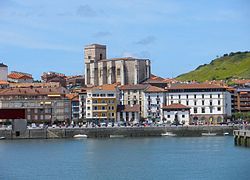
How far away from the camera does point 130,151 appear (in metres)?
77.7

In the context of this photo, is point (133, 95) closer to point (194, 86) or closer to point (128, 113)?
point (128, 113)

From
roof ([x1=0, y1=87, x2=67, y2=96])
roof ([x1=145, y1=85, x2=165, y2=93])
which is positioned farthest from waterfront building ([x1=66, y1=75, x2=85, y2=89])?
roof ([x1=145, y1=85, x2=165, y2=93])

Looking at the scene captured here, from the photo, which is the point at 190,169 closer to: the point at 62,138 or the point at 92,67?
the point at 62,138

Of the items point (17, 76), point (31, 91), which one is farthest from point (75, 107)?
point (17, 76)

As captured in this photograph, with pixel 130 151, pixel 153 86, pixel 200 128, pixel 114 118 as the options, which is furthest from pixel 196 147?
pixel 153 86

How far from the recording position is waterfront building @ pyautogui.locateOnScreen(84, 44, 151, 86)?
15350 centimetres

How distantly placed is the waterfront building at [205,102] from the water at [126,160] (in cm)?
3539

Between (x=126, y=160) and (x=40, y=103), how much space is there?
205ft

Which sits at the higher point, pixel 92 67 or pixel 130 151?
pixel 92 67

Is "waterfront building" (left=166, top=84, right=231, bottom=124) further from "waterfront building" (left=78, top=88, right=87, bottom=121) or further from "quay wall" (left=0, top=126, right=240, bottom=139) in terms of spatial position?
"quay wall" (left=0, top=126, right=240, bottom=139)

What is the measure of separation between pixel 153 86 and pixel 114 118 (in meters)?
12.2

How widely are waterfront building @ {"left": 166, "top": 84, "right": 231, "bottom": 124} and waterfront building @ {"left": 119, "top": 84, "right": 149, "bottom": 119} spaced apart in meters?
7.11

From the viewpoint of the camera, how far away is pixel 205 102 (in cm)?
12788

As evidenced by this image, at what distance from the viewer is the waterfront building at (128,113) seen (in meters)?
129
